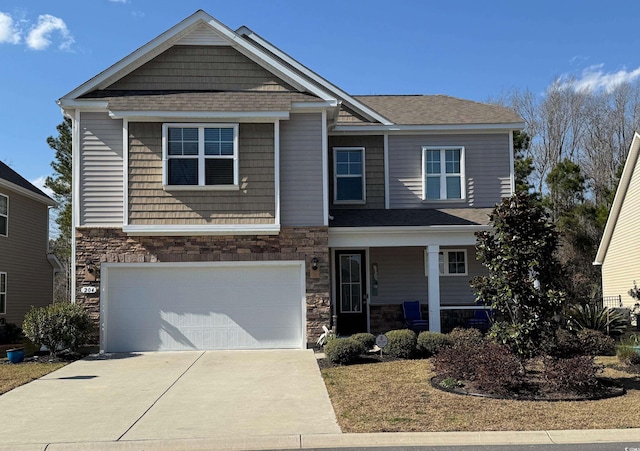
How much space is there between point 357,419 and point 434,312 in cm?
746

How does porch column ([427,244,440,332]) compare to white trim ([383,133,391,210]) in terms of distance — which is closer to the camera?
porch column ([427,244,440,332])

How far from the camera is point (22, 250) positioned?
21.2 meters

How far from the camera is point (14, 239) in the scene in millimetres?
20516

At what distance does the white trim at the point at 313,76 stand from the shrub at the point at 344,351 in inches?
290

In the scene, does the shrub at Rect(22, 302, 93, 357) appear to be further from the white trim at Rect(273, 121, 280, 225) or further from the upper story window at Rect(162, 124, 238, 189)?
the white trim at Rect(273, 121, 280, 225)

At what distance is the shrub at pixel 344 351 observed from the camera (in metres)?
12.6

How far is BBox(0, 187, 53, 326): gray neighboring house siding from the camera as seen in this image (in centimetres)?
2013

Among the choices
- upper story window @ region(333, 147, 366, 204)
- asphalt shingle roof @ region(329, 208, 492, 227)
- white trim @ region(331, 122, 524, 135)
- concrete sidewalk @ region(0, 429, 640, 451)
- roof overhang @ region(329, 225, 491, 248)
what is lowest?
concrete sidewalk @ region(0, 429, 640, 451)

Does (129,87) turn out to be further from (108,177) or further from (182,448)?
(182,448)

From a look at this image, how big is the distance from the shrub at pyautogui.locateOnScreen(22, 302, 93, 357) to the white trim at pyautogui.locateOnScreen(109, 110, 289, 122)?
4617 millimetres

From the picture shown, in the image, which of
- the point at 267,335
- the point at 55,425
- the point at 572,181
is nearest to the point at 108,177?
the point at 267,335

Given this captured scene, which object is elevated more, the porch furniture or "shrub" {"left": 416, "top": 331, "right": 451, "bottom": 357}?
the porch furniture

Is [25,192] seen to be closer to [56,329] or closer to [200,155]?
[56,329]

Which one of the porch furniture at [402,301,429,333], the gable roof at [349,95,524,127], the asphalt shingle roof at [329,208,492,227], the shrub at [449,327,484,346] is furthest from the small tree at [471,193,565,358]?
the gable roof at [349,95,524,127]
